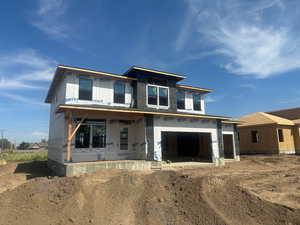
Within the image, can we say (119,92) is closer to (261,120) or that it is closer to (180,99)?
(180,99)

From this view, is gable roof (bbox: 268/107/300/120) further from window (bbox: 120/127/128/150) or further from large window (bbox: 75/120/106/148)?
large window (bbox: 75/120/106/148)

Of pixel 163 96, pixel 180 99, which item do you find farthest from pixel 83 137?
pixel 180 99

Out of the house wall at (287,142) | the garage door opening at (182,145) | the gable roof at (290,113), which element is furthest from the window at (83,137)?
the gable roof at (290,113)

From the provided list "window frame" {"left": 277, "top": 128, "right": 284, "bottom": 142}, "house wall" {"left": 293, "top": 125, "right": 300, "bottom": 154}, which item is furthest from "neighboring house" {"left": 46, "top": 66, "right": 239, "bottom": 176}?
"house wall" {"left": 293, "top": 125, "right": 300, "bottom": 154}

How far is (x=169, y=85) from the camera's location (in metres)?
16.4

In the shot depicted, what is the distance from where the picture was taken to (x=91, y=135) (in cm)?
1269

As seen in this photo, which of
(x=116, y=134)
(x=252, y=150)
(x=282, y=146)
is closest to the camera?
(x=116, y=134)

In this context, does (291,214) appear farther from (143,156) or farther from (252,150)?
(252,150)

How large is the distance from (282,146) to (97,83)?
20992 millimetres

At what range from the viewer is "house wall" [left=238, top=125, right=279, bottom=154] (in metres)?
21.0

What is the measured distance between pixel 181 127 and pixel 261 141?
13.7m

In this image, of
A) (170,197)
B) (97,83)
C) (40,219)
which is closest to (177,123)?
(97,83)

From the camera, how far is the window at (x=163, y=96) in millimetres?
15824

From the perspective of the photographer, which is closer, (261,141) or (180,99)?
(180,99)
